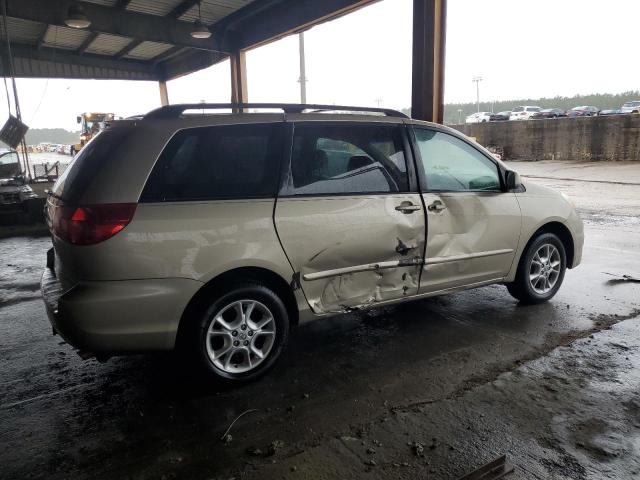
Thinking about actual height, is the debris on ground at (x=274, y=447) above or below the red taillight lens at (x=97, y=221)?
below

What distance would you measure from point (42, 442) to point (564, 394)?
9.90ft

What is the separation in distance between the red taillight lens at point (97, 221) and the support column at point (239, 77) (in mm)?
12736

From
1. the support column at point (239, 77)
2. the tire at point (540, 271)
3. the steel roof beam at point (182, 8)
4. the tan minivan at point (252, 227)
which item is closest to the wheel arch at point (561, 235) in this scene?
the tire at point (540, 271)

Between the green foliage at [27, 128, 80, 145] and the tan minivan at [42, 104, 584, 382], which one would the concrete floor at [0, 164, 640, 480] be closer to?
the tan minivan at [42, 104, 584, 382]

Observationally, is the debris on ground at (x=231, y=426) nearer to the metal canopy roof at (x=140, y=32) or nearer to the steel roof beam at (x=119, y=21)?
the metal canopy roof at (x=140, y=32)

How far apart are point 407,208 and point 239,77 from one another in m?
12.5

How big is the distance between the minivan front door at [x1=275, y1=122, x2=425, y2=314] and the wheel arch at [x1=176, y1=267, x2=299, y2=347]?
0.12 meters

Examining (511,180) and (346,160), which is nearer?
(346,160)

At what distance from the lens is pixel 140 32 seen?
12672 mm

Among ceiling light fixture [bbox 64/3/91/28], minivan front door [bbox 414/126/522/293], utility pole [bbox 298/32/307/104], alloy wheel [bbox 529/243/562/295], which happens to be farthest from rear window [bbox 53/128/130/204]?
utility pole [bbox 298/32/307/104]

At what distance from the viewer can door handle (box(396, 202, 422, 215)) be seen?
3.51m

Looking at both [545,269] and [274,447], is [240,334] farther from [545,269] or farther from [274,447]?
[545,269]

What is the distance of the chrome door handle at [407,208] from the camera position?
3.51 metres

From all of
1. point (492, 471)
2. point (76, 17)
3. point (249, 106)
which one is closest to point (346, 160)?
point (249, 106)
